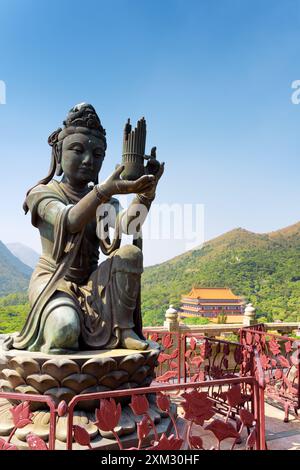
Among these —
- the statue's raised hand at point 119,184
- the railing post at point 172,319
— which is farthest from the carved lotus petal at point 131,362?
the railing post at point 172,319

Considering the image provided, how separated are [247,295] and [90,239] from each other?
30.3 meters

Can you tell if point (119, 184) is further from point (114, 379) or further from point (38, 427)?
point (38, 427)

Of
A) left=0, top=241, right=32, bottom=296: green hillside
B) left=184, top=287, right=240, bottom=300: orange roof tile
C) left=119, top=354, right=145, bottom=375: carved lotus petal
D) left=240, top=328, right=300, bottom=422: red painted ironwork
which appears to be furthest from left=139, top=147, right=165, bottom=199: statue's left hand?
left=0, top=241, right=32, bottom=296: green hillside

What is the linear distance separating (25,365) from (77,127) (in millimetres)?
2131

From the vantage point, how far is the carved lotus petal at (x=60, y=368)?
8.62ft

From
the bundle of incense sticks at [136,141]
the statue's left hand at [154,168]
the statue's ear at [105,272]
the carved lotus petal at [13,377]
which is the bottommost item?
the carved lotus petal at [13,377]

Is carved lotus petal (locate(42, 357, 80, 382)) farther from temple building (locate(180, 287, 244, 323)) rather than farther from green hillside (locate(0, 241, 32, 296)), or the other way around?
green hillside (locate(0, 241, 32, 296))

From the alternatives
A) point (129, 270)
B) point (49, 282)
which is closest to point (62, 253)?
point (49, 282)

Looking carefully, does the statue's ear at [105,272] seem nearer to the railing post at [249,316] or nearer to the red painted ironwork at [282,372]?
the red painted ironwork at [282,372]

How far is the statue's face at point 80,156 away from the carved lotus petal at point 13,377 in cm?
177

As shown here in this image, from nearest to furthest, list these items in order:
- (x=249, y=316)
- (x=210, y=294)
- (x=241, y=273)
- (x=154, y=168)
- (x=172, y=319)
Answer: (x=154, y=168) → (x=172, y=319) → (x=249, y=316) → (x=210, y=294) → (x=241, y=273)

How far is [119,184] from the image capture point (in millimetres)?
2908

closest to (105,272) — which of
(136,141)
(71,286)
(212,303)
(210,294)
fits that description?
(71,286)

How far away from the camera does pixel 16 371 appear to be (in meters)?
2.83
